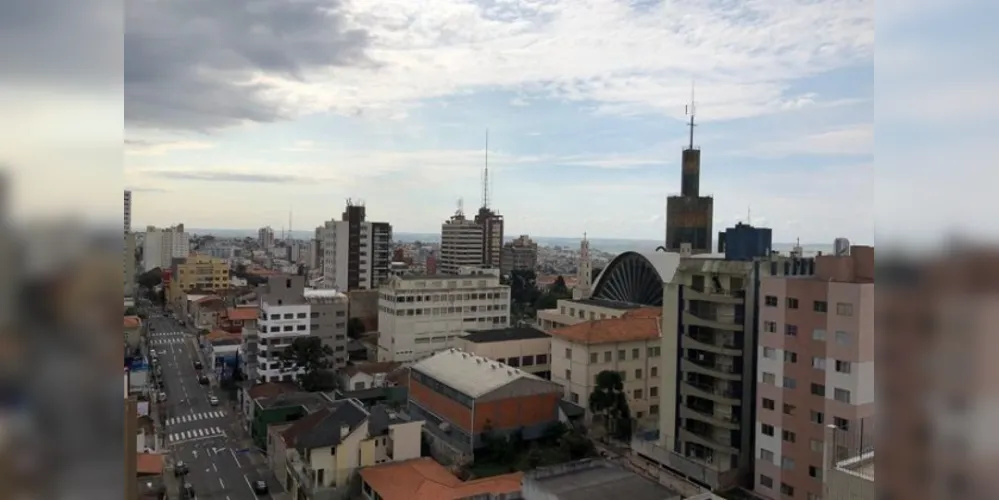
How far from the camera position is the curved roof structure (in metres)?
9.44

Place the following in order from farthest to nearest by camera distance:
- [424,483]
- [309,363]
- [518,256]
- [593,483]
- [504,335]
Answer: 1. [518,256]
2. [504,335]
3. [309,363]
4. [424,483]
5. [593,483]

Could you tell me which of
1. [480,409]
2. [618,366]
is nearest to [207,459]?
[480,409]

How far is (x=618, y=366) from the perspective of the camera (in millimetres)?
6305

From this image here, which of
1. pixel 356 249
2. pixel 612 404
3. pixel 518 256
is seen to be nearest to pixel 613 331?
pixel 612 404

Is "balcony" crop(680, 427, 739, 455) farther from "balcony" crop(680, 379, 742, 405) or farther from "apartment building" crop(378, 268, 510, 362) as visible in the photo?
"apartment building" crop(378, 268, 510, 362)

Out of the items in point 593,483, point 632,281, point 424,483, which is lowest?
point 424,483

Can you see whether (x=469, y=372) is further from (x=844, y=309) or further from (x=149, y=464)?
(x=844, y=309)

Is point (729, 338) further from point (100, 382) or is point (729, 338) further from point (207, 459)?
point (100, 382)

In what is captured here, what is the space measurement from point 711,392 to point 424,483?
2113mm

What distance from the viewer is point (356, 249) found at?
12.1m

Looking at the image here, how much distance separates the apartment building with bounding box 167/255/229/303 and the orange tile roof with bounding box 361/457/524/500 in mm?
10272

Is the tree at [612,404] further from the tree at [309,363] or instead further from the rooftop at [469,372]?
the tree at [309,363]

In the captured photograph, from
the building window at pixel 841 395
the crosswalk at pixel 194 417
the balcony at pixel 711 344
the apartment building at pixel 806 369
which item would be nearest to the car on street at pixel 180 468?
the crosswalk at pixel 194 417

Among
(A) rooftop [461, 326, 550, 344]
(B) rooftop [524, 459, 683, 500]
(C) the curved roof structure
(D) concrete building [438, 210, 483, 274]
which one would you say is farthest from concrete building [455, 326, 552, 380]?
(D) concrete building [438, 210, 483, 274]
